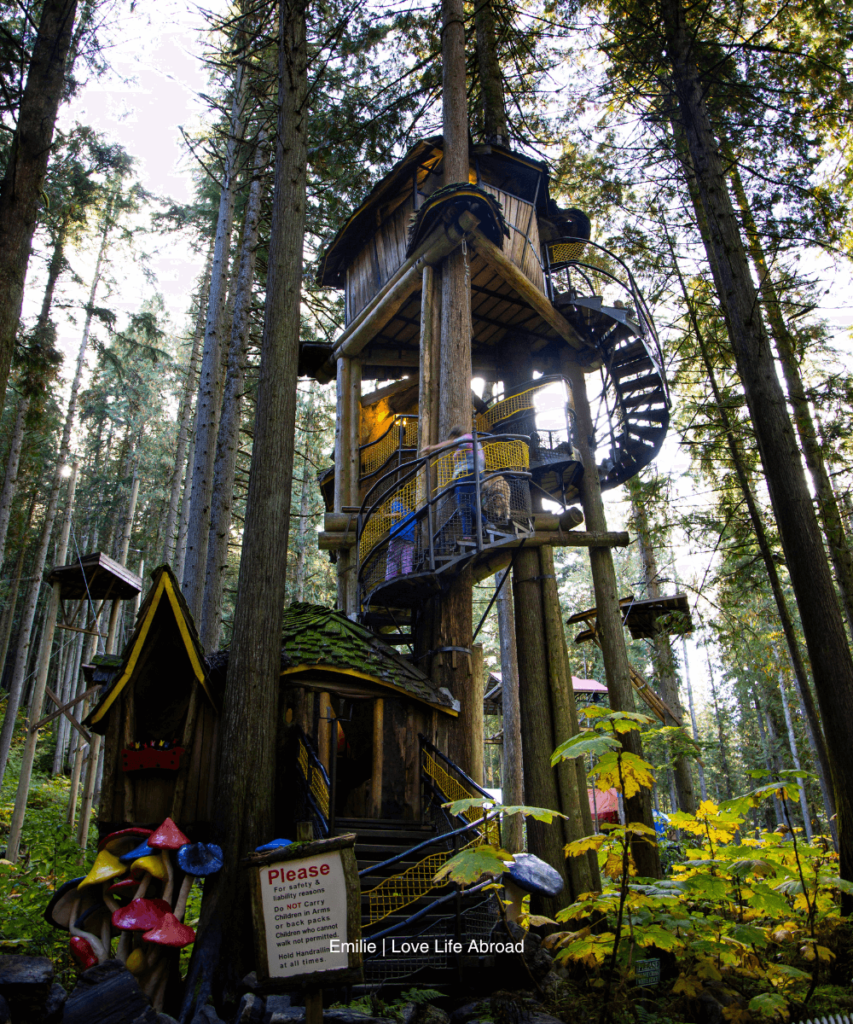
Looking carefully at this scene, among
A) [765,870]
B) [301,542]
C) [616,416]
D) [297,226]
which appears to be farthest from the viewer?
[301,542]

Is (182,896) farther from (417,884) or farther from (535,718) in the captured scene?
(535,718)

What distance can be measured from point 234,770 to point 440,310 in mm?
8091

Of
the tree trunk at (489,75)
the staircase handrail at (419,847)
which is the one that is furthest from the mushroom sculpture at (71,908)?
the tree trunk at (489,75)

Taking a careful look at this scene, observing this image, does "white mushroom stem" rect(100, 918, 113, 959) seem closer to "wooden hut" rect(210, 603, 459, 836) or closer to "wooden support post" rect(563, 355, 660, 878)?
"wooden hut" rect(210, 603, 459, 836)

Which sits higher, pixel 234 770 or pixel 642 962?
pixel 234 770

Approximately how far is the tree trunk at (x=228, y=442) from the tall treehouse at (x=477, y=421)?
5.82 feet

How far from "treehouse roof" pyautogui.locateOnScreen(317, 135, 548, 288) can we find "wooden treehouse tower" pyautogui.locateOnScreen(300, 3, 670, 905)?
0.04 metres

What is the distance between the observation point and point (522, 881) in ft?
18.7

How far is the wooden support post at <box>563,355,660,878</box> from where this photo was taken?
900 cm

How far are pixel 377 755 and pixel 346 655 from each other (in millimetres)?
1399

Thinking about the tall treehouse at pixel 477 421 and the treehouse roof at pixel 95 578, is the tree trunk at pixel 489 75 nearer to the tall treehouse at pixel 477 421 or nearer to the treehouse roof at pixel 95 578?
the tall treehouse at pixel 477 421

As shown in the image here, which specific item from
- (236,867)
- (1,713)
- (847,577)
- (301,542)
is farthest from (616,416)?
(1,713)

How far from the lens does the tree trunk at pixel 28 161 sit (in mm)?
6270

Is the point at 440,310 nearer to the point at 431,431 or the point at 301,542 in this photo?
the point at 431,431
